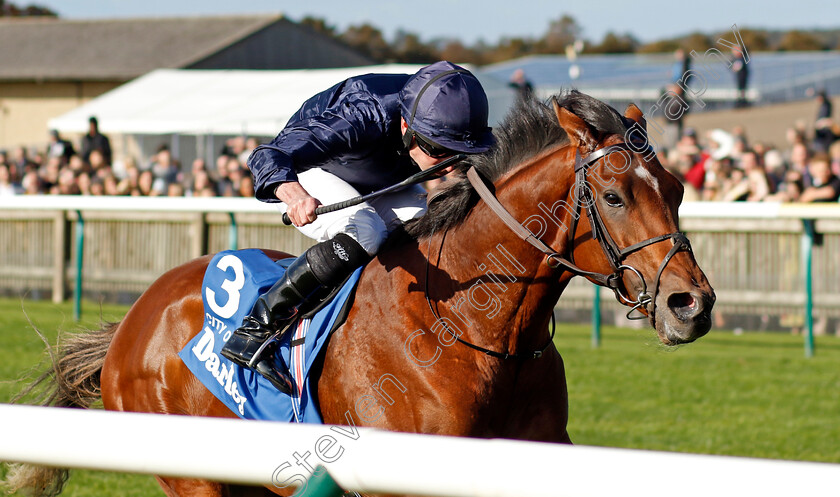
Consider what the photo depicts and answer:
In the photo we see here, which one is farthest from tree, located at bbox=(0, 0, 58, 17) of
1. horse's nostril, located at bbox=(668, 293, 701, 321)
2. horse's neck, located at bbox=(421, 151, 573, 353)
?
horse's nostril, located at bbox=(668, 293, 701, 321)

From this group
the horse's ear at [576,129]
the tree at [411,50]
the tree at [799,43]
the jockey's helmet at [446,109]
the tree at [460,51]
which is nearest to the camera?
the horse's ear at [576,129]

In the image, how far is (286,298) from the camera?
9.62 feet

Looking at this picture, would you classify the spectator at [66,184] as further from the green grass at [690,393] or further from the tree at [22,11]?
the tree at [22,11]

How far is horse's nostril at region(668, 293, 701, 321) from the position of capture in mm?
2332

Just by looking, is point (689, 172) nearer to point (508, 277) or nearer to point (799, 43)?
point (508, 277)

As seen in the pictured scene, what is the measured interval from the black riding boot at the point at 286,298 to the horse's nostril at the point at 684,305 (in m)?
0.95

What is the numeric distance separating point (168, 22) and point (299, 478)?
109 ft

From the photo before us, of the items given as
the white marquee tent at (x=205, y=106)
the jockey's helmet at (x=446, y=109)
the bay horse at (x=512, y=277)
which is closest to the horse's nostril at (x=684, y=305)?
the bay horse at (x=512, y=277)

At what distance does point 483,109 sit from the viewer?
295cm

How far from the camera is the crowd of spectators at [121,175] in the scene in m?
10.9

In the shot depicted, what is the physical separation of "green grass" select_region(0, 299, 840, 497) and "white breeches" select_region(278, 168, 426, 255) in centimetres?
125

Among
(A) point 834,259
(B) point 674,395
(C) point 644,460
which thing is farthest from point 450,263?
(A) point 834,259

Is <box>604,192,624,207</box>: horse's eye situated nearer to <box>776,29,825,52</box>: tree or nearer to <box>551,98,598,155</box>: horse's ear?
<box>551,98,598,155</box>: horse's ear

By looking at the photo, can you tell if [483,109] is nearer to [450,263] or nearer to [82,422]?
[450,263]
